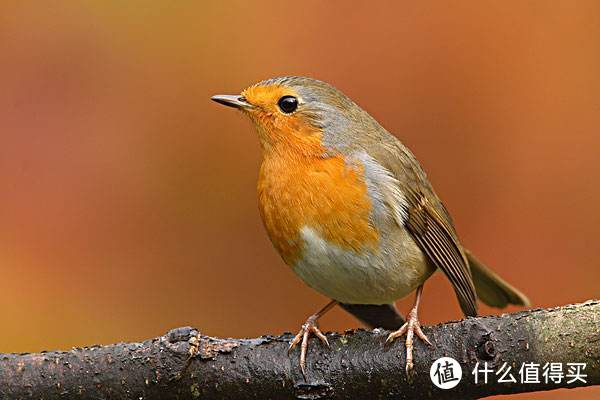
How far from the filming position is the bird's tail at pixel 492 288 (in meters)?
2.88

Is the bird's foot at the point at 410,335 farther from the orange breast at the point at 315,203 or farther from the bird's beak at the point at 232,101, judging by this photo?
the bird's beak at the point at 232,101

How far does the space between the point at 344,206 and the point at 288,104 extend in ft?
1.26

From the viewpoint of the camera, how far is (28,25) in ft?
10.9

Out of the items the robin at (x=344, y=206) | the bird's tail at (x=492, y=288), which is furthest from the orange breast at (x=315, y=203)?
the bird's tail at (x=492, y=288)

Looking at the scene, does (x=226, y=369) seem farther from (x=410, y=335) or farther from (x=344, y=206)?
(x=344, y=206)

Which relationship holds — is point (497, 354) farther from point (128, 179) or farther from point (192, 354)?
point (128, 179)

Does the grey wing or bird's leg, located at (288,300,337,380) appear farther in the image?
the grey wing

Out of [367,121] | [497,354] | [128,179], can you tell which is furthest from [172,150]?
[497,354]

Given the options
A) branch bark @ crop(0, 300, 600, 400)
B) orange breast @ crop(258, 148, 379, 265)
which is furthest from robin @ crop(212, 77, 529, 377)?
branch bark @ crop(0, 300, 600, 400)

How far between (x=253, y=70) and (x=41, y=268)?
1016mm

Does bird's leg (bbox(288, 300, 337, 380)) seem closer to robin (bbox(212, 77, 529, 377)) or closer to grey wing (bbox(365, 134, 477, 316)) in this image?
robin (bbox(212, 77, 529, 377))

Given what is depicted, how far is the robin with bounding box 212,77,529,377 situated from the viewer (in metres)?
2.38

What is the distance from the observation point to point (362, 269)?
7.82 ft

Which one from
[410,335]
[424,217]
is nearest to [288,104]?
[424,217]
